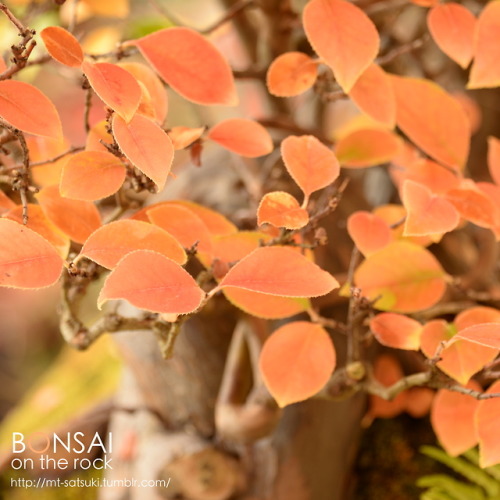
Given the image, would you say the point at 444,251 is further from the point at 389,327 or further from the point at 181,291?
the point at 181,291

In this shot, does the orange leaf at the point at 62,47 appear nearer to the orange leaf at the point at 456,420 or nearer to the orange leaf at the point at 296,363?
the orange leaf at the point at 296,363

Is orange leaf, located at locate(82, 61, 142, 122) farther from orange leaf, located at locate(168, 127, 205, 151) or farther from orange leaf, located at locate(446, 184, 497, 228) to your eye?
orange leaf, located at locate(446, 184, 497, 228)

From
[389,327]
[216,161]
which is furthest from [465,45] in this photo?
[216,161]

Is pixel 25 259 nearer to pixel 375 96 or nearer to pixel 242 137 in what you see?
pixel 242 137

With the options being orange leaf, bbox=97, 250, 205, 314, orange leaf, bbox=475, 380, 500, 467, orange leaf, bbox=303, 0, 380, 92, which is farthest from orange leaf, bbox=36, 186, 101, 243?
orange leaf, bbox=475, 380, 500, 467

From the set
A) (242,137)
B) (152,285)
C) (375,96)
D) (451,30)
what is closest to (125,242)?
(152,285)

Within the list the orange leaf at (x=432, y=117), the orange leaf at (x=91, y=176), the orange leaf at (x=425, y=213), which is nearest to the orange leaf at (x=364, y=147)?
the orange leaf at (x=432, y=117)
